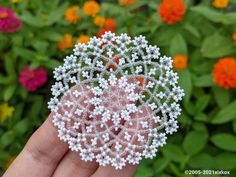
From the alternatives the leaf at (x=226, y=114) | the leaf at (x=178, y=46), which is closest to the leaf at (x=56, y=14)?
the leaf at (x=178, y=46)

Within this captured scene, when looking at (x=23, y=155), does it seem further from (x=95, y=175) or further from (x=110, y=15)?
(x=110, y=15)

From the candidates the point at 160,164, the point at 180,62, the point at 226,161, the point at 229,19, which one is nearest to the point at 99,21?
the point at 180,62

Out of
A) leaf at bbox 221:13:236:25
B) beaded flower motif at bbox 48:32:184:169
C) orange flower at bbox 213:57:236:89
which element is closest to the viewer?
beaded flower motif at bbox 48:32:184:169

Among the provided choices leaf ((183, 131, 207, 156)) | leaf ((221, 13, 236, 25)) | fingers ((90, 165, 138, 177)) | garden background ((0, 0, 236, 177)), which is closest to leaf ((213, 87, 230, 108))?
garden background ((0, 0, 236, 177))

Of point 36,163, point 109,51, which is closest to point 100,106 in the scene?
point 109,51

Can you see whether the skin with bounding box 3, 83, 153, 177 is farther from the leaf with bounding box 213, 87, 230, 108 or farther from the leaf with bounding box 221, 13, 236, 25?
the leaf with bounding box 221, 13, 236, 25

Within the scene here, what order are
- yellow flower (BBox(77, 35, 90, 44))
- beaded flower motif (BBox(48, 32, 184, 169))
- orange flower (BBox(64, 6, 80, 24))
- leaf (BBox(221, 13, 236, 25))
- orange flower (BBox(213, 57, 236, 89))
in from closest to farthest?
beaded flower motif (BBox(48, 32, 184, 169)) → orange flower (BBox(213, 57, 236, 89)) → leaf (BBox(221, 13, 236, 25)) → yellow flower (BBox(77, 35, 90, 44)) → orange flower (BBox(64, 6, 80, 24))

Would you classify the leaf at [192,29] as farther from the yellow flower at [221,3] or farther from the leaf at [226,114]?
the leaf at [226,114]
